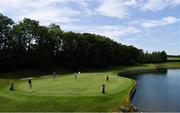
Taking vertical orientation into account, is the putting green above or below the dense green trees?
below

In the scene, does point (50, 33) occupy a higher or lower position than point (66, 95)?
higher

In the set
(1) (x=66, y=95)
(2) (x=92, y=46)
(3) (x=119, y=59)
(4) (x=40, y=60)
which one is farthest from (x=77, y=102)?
(3) (x=119, y=59)

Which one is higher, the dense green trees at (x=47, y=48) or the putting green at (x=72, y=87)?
the dense green trees at (x=47, y=48)

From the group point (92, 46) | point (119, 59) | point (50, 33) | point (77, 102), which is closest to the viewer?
point (77, 102)

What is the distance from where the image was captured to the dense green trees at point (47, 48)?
11856cm

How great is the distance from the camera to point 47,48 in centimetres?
13350

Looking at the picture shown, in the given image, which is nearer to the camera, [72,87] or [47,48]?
[72,87]

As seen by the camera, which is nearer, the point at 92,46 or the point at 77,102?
the point at 77,102

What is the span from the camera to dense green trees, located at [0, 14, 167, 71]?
118562 millimetres

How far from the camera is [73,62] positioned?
467 feet

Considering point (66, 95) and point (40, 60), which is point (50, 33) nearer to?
point (40, 60)

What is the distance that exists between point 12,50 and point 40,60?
13903 millimetres

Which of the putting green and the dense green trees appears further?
the dense green trees

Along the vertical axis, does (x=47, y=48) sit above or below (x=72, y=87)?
above
